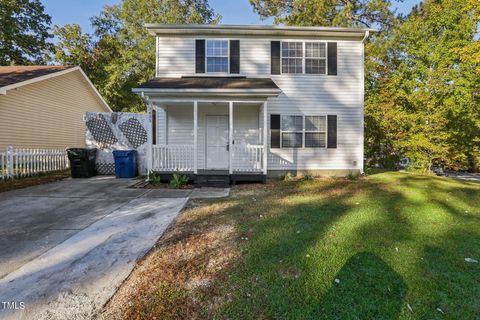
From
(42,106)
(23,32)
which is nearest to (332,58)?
(42,106)

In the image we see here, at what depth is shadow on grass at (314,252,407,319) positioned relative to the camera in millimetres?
2234

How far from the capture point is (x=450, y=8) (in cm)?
1337

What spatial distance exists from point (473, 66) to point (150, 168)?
17122mm

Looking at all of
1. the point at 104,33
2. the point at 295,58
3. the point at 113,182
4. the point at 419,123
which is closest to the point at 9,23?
the point at 104,33

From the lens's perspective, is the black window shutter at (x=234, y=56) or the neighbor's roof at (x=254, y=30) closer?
the neighbor's roof at (x=254, y=30)

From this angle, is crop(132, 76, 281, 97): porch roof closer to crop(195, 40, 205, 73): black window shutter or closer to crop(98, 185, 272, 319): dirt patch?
crop(195, 40, 205, 73): black window shutter

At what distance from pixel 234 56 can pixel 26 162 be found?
8720 millimetres

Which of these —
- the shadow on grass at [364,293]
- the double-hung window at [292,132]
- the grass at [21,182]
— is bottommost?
the shadow on grass at [364,293]

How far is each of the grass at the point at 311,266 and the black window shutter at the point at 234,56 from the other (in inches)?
255

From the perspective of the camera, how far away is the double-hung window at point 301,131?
10000mm

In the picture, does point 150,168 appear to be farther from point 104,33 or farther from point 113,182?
point 104,33

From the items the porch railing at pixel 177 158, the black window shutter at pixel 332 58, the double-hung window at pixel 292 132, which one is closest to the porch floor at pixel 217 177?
the porch railing at pixel 177 158

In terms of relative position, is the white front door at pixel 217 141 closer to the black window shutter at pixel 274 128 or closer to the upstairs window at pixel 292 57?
the black window shutter at pixel 274 128

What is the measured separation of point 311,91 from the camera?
10078mm
